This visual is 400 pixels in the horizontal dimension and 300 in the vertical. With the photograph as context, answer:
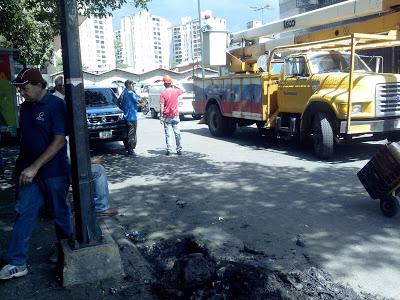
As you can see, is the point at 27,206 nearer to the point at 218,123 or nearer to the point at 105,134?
the point at 105,134

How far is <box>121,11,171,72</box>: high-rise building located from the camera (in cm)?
7850

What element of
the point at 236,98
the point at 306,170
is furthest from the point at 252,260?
the point at 236,98

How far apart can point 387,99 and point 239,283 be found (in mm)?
6613

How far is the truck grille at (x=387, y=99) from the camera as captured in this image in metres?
8.83

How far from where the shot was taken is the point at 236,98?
12578 millimetres

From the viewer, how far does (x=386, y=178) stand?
530 cm

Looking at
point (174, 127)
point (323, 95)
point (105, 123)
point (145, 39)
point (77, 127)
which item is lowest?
point (174, 127)

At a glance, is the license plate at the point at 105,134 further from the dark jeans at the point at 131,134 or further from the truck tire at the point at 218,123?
the truck tire at the point at 218,123

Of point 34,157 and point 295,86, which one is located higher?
point 295,86

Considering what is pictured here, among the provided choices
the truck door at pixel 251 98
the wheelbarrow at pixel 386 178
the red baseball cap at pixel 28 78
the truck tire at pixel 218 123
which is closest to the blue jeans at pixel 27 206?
the red baseball cap at pixel 28 78

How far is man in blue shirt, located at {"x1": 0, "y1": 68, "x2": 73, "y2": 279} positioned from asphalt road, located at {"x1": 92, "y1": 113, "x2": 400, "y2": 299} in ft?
5.26

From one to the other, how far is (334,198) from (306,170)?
1955 millimetres

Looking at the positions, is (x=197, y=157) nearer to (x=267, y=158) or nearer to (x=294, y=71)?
(x=267, y=158)

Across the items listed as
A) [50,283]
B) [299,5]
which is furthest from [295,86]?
[299,5]
